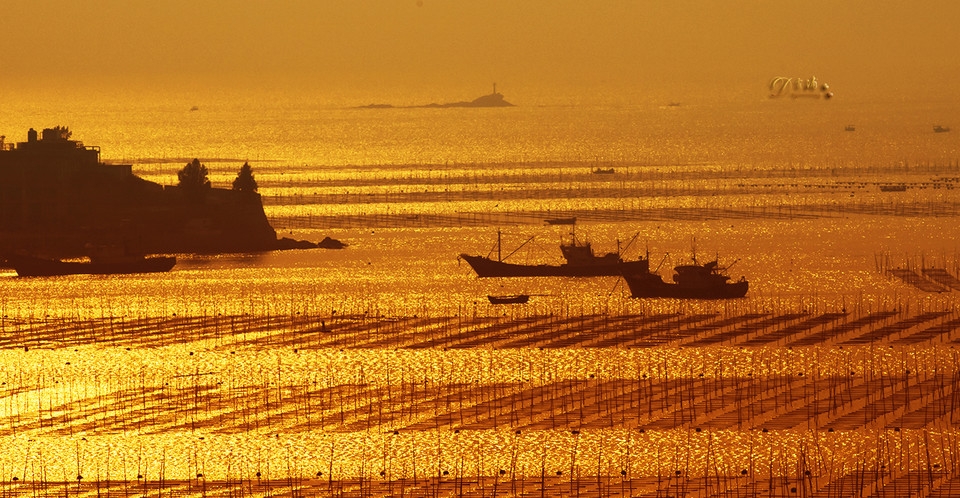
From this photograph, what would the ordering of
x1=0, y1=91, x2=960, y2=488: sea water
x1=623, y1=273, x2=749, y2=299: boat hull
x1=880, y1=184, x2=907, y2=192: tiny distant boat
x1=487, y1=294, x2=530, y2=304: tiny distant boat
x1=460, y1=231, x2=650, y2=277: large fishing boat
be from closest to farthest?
x1=0, y1=91, x2=960, y2=488: sea water
x1=487, y1=294, x2=530, y2=304: tiny distant boat
x1=623, y1=273, x2=749, y2=299: boat hull
x1=460, y1=231, x2=650, y2=277: large fishing boat
x1=880, y1=184, x2=907, y2=192: tiny distant boat

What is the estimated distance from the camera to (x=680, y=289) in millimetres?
97125

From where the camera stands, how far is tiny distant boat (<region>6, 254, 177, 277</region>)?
392 ft

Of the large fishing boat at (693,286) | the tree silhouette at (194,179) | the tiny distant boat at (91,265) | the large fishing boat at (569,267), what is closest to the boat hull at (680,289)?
the large fishing boat at (693,286)

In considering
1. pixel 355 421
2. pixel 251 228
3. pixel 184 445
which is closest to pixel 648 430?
pixel 355 421

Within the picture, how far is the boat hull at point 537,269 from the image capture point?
11238 centimetres

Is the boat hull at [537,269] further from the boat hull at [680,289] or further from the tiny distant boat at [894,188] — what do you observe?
the tiny distant boat at [894,188]

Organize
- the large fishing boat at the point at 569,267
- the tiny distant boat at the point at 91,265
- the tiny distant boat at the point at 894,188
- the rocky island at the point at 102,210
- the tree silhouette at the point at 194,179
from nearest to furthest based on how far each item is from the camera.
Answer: the large fishing boat at the point at 569,267 → the tiny distant boat at the point at 91,265 → the rocky island at the point at 102,210 → the tree silhouette at the point at 194,179 → the tiny distant boat at the point at 894,188

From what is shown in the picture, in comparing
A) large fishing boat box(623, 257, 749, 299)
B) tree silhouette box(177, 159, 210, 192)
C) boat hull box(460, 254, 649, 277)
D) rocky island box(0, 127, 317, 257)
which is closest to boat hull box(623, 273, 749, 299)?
large fishing boat box(623, 257, 749, 299)

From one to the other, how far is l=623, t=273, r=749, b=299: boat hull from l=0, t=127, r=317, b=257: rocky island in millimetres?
44120

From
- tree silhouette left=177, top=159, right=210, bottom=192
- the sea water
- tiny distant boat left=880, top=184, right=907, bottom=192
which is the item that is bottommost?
the sea water

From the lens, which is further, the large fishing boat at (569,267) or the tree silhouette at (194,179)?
the tree silhouette at (194,179)

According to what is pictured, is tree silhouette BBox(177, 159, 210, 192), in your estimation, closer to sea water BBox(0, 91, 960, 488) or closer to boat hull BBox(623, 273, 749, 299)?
sea water BBox(0, 91, 960, 488)

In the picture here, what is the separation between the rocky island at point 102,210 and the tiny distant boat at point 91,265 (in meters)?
9.98

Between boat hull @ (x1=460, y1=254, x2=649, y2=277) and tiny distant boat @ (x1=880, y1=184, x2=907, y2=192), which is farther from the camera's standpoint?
tiny distant boat @ (x1=880, y1=184, x2=907, y2=192)
